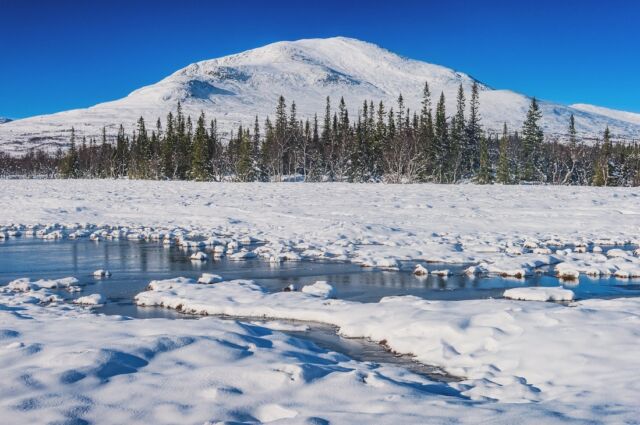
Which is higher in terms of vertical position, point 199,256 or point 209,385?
point 199,256

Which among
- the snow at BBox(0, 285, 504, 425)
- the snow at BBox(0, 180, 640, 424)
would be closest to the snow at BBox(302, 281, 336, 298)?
the snow at BBox(0, 180, 640, 424)

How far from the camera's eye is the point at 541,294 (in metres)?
10.6

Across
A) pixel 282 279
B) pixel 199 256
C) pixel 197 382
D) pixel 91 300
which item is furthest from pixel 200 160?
pixel 197 382

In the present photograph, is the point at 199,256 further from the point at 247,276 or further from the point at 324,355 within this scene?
the point at 324,355

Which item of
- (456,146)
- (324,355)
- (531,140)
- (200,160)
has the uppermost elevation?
(531,140)

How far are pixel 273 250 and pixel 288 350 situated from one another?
10334 millimetres

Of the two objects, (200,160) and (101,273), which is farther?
(200,160)

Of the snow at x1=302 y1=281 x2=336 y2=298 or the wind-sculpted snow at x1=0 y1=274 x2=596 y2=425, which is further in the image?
the snow at x1=302 y1=281 x2=336 y2=298

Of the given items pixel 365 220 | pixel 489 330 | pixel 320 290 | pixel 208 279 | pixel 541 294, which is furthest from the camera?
pixel 365 220

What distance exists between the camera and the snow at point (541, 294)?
1052cm

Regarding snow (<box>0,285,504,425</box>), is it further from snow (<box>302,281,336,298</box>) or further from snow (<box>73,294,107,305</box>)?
snow (<box>302,281,336,298</box>)

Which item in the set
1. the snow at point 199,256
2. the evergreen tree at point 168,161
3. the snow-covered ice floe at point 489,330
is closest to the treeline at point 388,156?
the evergreen tree at point 168,161

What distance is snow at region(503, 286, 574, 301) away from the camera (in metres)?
10.5

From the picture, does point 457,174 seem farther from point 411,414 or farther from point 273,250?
point 411,414
